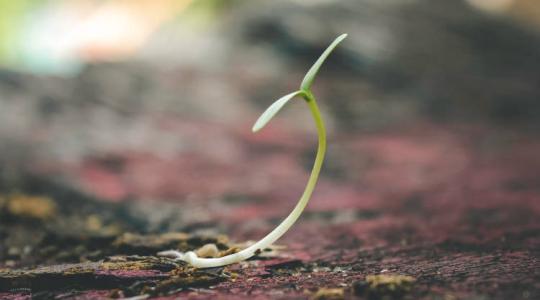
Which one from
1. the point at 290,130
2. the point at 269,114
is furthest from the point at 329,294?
the point at 290,130

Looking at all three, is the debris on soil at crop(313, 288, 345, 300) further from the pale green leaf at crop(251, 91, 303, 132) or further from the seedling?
the pale green leaf at crop(251, 91, 303, 132)

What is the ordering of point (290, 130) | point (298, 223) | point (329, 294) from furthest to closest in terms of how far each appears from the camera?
point (290, 130) → point (298, 223) → point (329, 294)

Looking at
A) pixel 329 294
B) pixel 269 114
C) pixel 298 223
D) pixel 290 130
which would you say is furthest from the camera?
pixel 290 130

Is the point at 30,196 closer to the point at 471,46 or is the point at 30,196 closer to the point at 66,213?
the point at 66,213

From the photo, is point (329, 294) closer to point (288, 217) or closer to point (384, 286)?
point (384, 286)

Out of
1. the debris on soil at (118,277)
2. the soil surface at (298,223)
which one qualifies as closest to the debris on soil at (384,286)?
the soil surface at (298,223)

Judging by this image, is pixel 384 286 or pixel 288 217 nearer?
pixel 384 286

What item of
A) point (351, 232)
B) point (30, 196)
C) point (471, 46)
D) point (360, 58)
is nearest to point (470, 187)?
point (351, 232)
